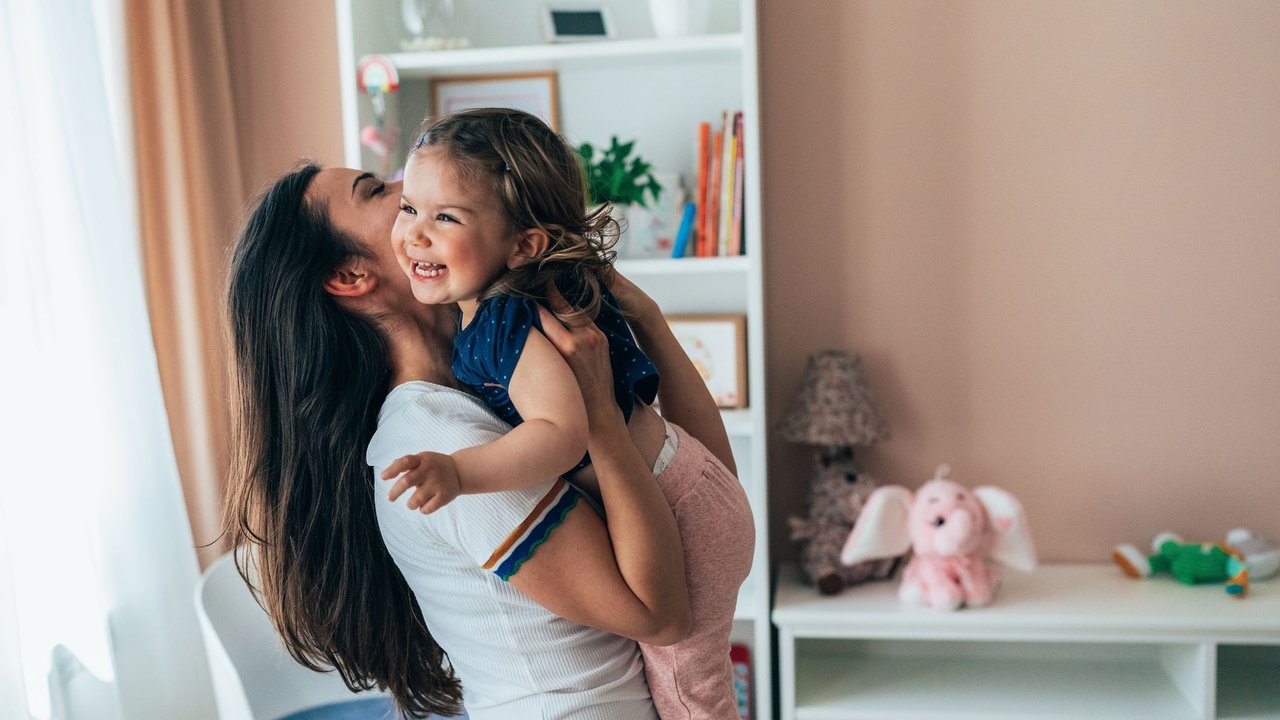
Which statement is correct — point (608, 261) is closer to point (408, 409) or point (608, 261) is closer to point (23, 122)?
point (408, 409)

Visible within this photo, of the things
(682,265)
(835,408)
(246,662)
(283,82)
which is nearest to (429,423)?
(246,662)

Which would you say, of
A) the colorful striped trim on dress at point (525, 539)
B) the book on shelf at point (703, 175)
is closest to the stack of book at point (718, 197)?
the book on shelf at point (703, 175)

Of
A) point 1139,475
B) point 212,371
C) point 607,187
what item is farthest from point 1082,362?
point 212,371

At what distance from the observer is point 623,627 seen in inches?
37.1

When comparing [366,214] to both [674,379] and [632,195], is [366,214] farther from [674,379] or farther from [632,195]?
[632,195]

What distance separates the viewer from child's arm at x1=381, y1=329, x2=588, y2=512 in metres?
0.78

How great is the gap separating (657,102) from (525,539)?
1662mm

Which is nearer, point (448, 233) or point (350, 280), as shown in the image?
point (448, 233)

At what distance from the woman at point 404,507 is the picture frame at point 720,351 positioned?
40.5 inches

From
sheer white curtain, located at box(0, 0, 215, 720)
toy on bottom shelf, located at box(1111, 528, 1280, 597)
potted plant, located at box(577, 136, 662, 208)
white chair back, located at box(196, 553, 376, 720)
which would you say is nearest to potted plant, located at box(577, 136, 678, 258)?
potted plant, located at box(577, 136, 662, 208)

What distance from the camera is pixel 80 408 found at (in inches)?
70.2

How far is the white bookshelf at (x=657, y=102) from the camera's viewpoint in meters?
2.11

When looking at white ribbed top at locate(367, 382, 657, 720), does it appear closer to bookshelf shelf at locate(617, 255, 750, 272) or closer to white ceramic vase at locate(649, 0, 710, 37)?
bookshelf shelf at locate(617, 255, 750, 272)

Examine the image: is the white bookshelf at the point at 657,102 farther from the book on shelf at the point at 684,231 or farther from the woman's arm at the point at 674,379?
the woman's arm at the point at 674,379
